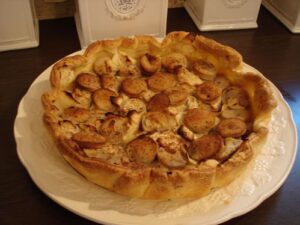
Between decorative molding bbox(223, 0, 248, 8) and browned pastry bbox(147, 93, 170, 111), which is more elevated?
decorative molding bbox(223, 0, 248, 8)

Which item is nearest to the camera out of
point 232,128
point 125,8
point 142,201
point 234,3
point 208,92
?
point 142,201

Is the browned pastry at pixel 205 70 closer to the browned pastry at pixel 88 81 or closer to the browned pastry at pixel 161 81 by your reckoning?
the browned pastry at pixel 161 81

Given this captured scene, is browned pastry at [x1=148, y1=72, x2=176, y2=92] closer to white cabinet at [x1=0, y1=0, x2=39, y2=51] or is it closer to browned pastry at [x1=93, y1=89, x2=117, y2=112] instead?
browned pastry at [x1=93, y1=89, x2=117, y2=112]

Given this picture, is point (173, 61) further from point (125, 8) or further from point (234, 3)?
point (234, 3)

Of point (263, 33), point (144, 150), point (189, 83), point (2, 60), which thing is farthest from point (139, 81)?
point (263, 33)

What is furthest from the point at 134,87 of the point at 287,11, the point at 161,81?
the point at 287,11

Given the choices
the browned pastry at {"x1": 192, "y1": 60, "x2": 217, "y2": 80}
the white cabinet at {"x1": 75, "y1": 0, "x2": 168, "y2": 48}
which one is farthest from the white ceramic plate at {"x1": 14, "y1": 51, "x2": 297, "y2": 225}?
the white cabinet at {"x1": 75, "y1": 0, "x2": 168, "y2": 48}

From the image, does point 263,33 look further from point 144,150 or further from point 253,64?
point 144,150
